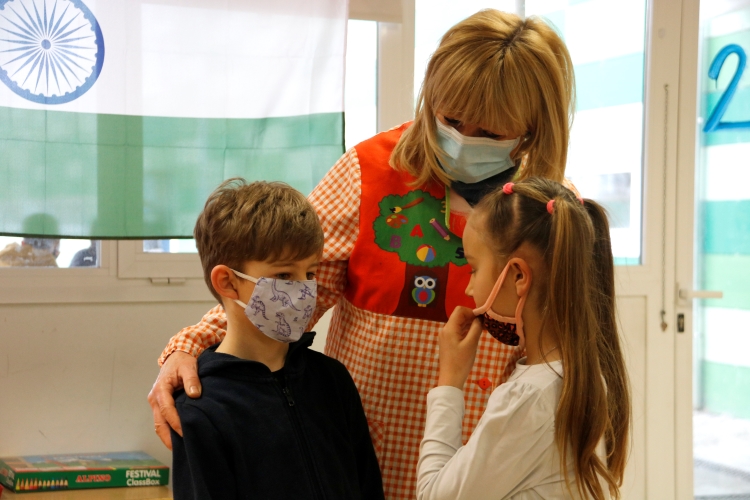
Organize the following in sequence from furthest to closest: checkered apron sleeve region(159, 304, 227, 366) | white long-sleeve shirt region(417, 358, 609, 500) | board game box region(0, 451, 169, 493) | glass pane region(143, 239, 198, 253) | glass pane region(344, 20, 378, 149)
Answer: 1. glass pane region(344, 20, 378, 149)
2. glass pane region(143, 239, 198, 253)
3. board game box region(0, 451, 169, 493)
4. checkered apron sleeve region(159, 304, 227, 366)
5. white long-sleeve shirt region(417, 358, 609, 500)

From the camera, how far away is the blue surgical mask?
55.1 inches

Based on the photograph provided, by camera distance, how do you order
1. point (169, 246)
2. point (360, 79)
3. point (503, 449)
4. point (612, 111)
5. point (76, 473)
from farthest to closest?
1. point (612, 111)
2. point (360, 79)
3. point (169, 246)
4. point (76, 473)
5. point (503, 449)

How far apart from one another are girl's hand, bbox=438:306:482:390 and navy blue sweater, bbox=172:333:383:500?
0.21 metres

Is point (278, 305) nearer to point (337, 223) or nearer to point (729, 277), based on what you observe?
point (337, 223)

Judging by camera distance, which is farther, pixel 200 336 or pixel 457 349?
pixel 200 336

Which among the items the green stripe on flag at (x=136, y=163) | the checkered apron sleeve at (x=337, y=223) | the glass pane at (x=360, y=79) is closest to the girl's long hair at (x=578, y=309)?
the checkered apron sleeve at (x=337, y=223)

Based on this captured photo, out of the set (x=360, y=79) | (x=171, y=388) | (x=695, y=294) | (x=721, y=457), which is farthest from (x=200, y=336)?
(x=721, y=457)

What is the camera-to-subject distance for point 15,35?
7.25ft

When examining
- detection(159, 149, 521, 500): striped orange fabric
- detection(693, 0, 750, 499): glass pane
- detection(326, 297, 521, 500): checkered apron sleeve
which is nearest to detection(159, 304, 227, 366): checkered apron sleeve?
detection(159, 149, 521, 500): striped orange fabric

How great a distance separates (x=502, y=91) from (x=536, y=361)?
0.47 m

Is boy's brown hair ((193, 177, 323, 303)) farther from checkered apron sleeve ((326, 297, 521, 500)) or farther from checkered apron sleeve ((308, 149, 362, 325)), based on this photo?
checkered apron sleeve ((326, 297, 521, 500))

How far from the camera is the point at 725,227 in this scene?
3.51 m

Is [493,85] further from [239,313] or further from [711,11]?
[711,11]

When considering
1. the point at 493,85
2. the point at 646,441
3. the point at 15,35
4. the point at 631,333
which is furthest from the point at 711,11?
the point at 15,35
